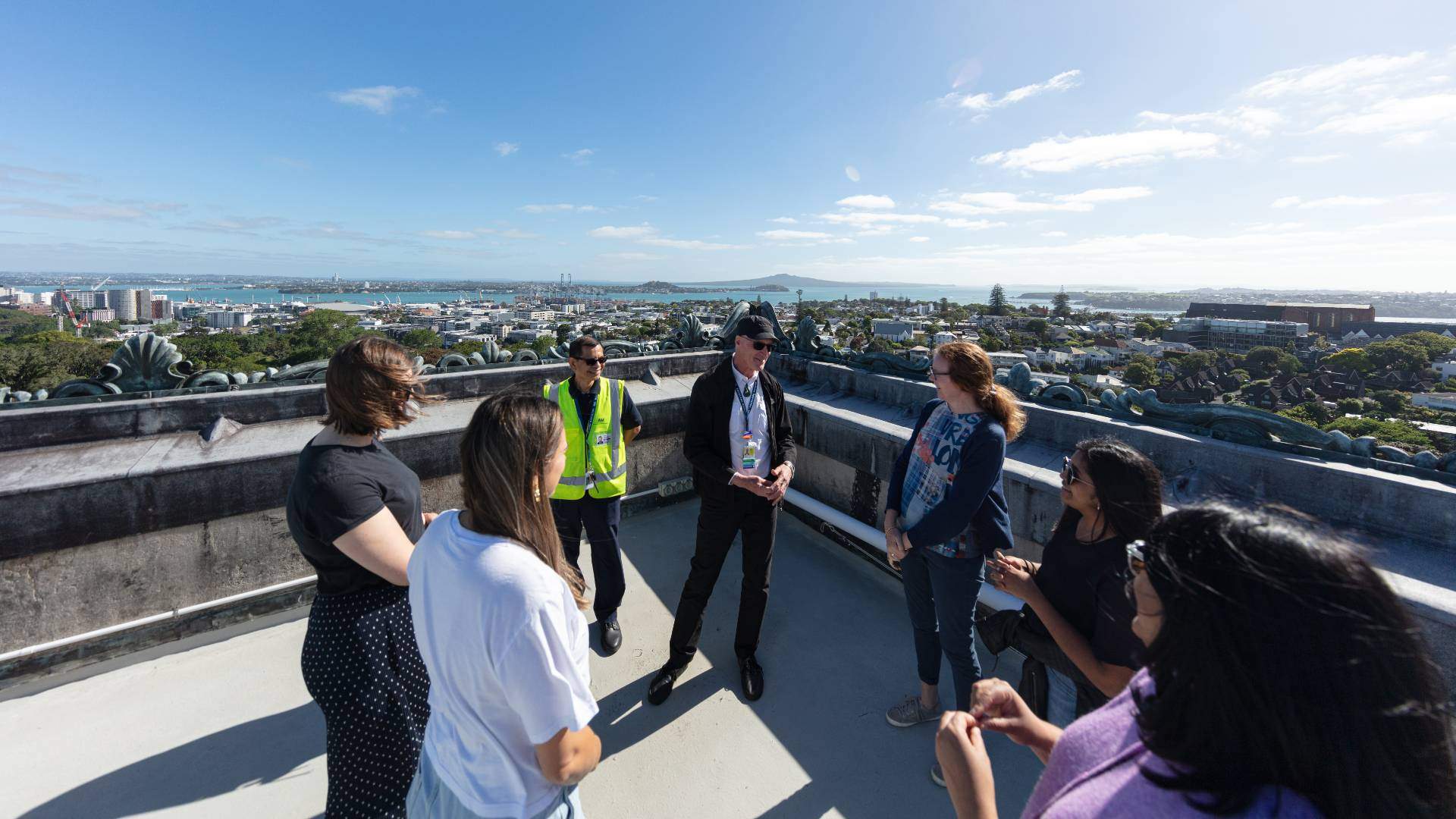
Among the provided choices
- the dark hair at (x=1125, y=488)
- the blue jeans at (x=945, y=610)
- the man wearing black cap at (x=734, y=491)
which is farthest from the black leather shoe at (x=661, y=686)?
the dark hair at (x=1125, y=488)

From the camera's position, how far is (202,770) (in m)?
2.44

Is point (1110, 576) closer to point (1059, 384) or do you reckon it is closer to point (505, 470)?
point (505, 470)

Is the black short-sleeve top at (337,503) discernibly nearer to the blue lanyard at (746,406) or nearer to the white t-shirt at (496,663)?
the white t-shirt at (496,663)

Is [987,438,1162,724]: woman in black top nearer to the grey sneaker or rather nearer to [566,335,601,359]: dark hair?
the grey sneaker

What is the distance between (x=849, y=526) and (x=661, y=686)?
1.70 metres

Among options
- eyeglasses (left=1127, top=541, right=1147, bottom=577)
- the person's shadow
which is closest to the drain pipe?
eyeglasses (left=1127, top=541, right=1147, bottom=577)

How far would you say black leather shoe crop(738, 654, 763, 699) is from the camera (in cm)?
290

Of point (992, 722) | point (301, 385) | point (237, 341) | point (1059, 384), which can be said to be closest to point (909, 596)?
point (992, 722)

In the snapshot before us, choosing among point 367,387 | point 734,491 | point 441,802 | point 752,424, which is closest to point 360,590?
point 367,387

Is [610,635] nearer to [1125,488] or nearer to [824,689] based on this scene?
[824,689]

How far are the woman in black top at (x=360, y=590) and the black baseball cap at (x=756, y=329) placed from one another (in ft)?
5.31

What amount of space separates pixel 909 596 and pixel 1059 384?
6.51 ft

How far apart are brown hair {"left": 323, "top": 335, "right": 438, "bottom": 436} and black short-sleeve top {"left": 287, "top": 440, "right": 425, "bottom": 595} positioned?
0.09 m

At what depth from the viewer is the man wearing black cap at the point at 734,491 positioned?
3.01 m
